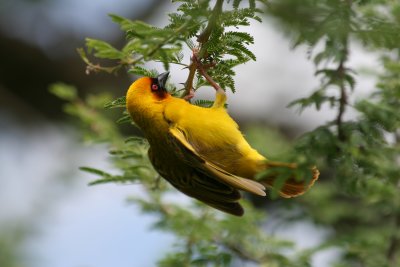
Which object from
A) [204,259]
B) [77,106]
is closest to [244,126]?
[77,106]

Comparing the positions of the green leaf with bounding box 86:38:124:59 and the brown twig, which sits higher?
the brown twig

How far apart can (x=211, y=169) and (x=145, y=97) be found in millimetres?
563

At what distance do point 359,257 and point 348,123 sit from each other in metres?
1.93

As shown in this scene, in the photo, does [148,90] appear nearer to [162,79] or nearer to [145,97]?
[145,97]

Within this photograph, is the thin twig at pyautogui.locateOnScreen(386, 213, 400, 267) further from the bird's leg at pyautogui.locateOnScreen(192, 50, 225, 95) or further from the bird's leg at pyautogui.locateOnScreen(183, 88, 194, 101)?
the bird's leg at pyautogui.locateOnScreen(192, 50, 225, 95)

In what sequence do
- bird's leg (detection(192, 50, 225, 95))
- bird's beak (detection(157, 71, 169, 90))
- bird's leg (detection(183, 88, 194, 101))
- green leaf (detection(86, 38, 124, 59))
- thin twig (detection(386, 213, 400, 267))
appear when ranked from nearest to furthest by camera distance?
green leaf (detection(86, 38, 124, 59)) → bird's leg (detection(192, 50, 225, 95)) → bird's leg (detection(183, 88, 194, 101)) → bird's beak (detection(157, 71, 169, 90)) → thin twig (detection(386, 213, 400, 267))

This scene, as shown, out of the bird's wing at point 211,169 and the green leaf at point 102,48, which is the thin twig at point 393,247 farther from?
the green leaf at point 102,48

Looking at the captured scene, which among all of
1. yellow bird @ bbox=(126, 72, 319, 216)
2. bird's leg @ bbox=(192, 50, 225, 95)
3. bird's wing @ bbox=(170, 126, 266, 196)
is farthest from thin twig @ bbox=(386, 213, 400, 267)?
bird's leg @ bbox=(192, 50, 225, 95)

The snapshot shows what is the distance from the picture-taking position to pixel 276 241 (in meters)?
3.90

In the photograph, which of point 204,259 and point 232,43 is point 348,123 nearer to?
point 232,43

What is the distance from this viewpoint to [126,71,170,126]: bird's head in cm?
303

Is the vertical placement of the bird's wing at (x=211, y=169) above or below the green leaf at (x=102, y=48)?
above

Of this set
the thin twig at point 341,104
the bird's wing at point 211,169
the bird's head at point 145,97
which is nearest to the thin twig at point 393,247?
the bird's wing at point 211,169

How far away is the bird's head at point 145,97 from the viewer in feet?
9.93
